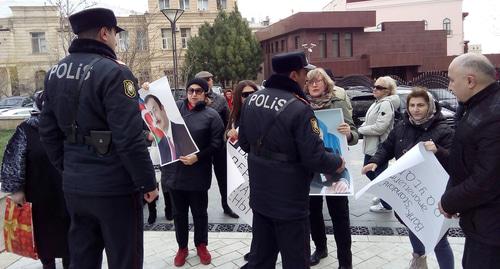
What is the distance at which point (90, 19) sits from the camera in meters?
2.68

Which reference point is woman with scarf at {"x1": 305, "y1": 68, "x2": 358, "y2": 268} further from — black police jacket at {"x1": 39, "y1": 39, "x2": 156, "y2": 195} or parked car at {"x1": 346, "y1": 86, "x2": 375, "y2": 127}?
parked car at {"x1": 346, "y1": 86, "x2": 375, "y2": 127}

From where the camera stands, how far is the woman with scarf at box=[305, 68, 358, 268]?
374cm

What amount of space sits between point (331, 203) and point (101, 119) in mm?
2155

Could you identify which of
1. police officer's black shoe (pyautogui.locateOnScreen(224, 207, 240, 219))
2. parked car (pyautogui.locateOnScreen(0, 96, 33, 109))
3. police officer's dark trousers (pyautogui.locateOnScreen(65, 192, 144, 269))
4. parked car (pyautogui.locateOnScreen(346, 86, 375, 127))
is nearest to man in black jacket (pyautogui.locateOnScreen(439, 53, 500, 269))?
police officer's dark trousers (pyautogui.locateOnScreen(65, 192, 144, 269))

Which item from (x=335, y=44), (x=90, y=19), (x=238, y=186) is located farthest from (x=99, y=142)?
(x=335, y=44)

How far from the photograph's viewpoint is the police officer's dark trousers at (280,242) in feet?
9.46

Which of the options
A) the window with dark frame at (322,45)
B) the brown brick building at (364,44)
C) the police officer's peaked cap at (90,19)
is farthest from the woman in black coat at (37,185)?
the window with dark frame at (322,45)

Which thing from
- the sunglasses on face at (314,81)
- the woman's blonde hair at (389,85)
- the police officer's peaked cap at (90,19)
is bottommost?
the woman's blonde hair at (389,85)

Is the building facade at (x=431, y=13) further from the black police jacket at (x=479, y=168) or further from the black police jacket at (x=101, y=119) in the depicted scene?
the black police jacket at (x=101, y=119)

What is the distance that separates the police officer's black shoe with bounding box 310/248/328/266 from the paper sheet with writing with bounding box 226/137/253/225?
2.31 ft

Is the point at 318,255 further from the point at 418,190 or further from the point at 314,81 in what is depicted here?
the point at 314,81

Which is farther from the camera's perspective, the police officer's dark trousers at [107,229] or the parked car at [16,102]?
the parked car at [16,102]

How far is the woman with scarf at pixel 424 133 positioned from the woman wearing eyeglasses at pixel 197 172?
1536mm

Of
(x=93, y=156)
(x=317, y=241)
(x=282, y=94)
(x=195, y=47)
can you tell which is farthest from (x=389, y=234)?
(x=195, y=47)
